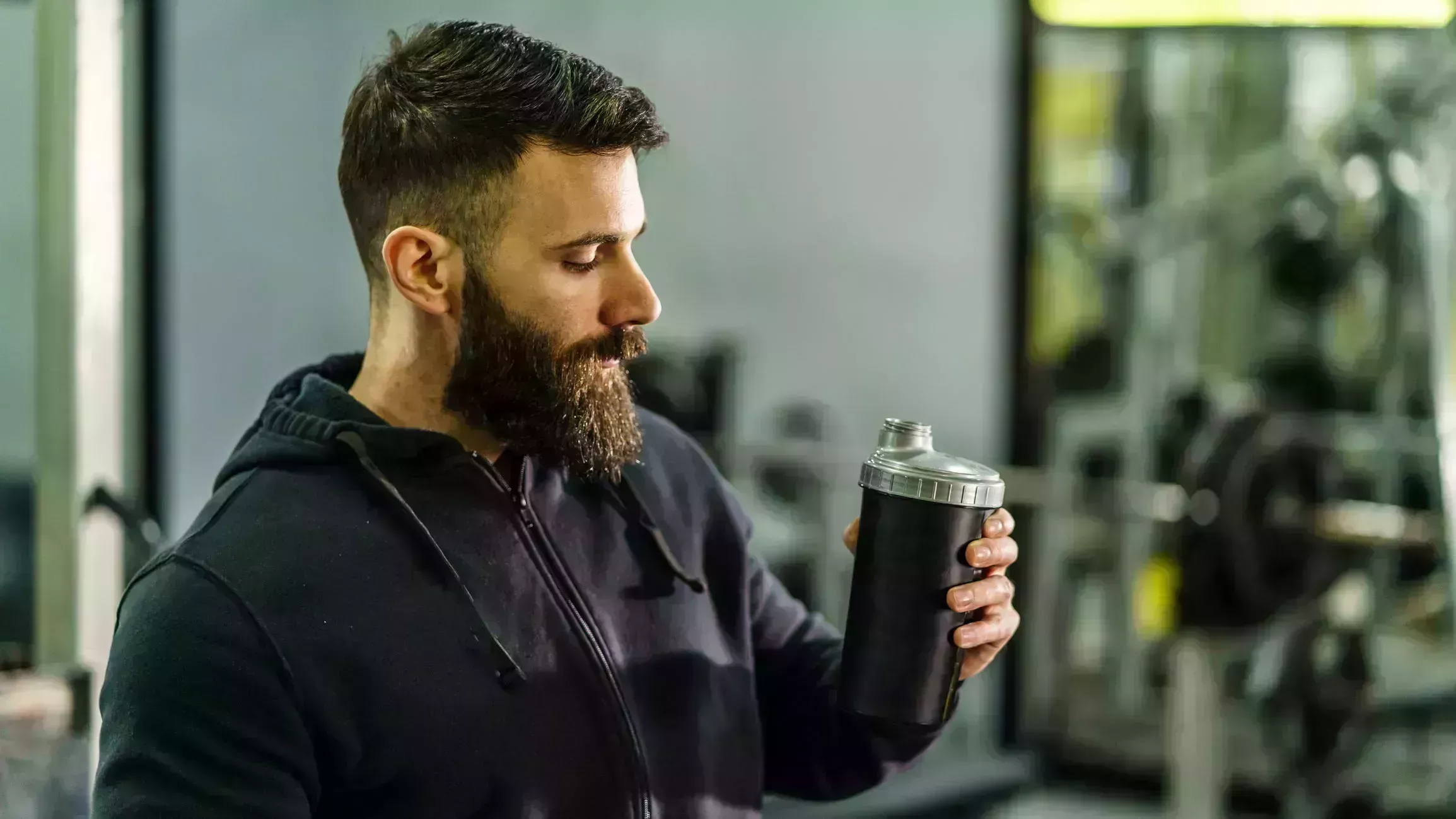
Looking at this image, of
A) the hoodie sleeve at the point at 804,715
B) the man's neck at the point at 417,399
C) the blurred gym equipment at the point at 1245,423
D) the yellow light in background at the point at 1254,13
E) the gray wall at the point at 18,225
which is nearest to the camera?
the man's neck at the point at 417,399

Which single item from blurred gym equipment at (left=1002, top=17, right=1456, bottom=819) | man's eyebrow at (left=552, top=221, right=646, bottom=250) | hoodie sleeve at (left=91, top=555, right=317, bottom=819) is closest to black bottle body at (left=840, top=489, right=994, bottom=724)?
man's eyebrow at (left=552, top=221, right=646, bottom=250)

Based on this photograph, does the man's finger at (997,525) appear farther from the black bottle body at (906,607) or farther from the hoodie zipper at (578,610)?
the hoodie zipper at (578,610)

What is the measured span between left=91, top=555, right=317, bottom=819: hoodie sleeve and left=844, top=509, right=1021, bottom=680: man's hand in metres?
0.43

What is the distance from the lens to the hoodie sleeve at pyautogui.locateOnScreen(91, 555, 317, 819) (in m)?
0.90

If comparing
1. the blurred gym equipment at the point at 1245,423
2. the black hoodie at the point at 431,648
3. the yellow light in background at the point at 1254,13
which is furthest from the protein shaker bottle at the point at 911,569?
the yellow light in background at the point at 1254,13

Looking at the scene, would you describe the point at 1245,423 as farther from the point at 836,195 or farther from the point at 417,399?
the point at 417,399

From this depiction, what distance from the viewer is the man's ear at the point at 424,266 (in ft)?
3.44

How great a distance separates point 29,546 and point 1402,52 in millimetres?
3592

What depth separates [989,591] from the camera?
1.02m

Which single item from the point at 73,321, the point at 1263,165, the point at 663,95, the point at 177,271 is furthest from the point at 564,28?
the point at 1263,165

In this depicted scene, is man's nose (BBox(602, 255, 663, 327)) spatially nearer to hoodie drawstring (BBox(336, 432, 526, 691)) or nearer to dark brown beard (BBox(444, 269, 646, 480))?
dark brown beard (BBox(444, 269, 646, 480))

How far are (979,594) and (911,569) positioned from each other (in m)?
0.06

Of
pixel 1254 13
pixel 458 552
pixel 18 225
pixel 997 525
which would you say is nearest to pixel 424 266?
pixel 458 552

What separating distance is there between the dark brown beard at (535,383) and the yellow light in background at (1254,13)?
292cm
